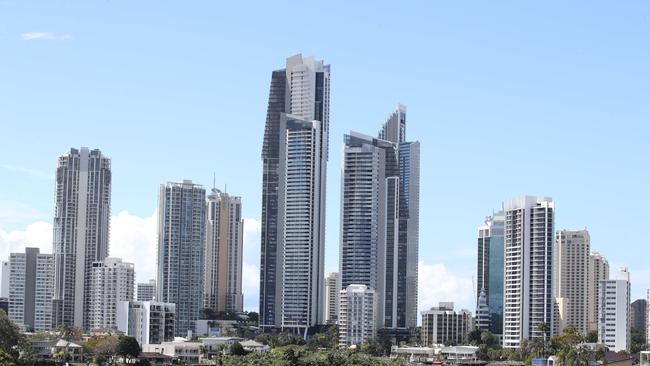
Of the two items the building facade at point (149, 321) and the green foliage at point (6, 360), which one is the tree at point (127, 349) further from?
the green foliage at point (6, 360)

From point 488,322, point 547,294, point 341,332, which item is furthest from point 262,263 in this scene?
point 547,294

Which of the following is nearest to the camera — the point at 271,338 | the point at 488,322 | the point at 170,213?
the point at 271,338

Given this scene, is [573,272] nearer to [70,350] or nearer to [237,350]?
[237,350]

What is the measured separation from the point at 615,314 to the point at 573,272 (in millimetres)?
20019

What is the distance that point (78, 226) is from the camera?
125 m

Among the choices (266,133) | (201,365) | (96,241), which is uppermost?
(266,133)

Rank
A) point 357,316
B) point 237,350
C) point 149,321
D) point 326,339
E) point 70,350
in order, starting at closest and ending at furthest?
point 70,350, point 237,350, point 326,339, point 149,321, point 357,316

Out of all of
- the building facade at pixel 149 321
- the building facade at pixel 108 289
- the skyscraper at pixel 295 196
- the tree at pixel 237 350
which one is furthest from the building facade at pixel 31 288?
the tree at pixel 237 350

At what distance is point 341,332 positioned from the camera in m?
108

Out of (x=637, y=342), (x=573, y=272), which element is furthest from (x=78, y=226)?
(x=637, y=342)

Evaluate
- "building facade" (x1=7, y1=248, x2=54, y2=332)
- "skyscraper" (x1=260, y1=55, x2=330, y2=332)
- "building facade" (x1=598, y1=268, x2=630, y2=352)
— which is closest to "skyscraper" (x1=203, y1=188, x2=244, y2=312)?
"skyscraper" (x1=260, y1=55, x2=330, y2=332)

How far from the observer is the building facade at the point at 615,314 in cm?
9556

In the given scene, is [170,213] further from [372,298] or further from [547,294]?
[547,294]

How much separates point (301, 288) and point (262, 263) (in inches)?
231
